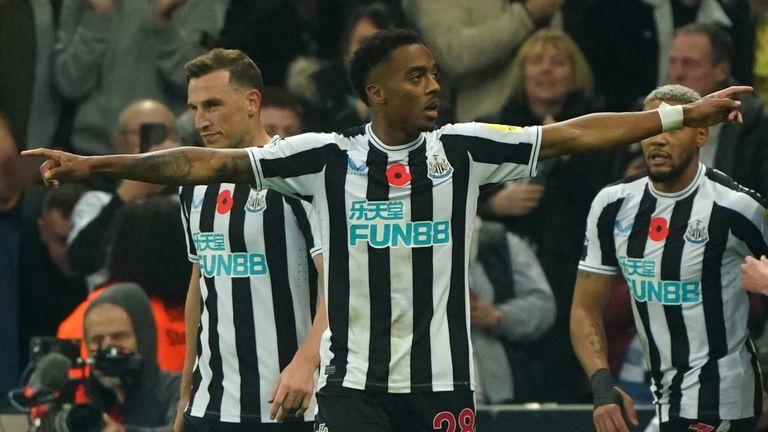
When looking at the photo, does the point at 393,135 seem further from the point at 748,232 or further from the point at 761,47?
the point at 761,47

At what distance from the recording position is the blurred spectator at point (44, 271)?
31.2ft

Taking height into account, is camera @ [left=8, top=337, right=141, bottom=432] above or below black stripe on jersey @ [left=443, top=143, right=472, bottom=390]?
below

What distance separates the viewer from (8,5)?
31.4ft

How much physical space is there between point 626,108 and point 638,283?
6.99 feet

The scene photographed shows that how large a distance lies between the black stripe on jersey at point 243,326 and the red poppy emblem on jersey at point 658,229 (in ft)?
5.35

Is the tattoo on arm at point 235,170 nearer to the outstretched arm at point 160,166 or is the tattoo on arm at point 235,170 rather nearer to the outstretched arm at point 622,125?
the outstretched arm at point 160,166

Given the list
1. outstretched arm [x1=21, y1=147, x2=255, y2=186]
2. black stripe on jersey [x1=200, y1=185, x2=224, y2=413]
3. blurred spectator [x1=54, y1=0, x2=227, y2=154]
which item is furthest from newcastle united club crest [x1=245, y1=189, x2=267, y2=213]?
blurred spectator [x1=54, y1=0, x2=227, y2=154]

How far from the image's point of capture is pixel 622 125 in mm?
5281

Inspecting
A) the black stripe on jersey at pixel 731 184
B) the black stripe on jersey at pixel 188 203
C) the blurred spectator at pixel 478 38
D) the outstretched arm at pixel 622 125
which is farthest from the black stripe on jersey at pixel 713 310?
the blurred spectator at pixel 478 38

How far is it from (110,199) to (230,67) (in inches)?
120

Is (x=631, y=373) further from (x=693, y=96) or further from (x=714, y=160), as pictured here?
(x=693, y=96)

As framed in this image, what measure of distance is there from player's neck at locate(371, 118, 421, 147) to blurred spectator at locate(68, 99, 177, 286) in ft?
12.7

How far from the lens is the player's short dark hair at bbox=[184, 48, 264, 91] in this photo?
652 cm

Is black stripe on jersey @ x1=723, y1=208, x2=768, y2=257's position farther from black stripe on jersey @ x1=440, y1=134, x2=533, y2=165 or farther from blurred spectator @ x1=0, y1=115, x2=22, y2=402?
blurred spectator @ x1=0, y1=115, x2=22, y2=402
